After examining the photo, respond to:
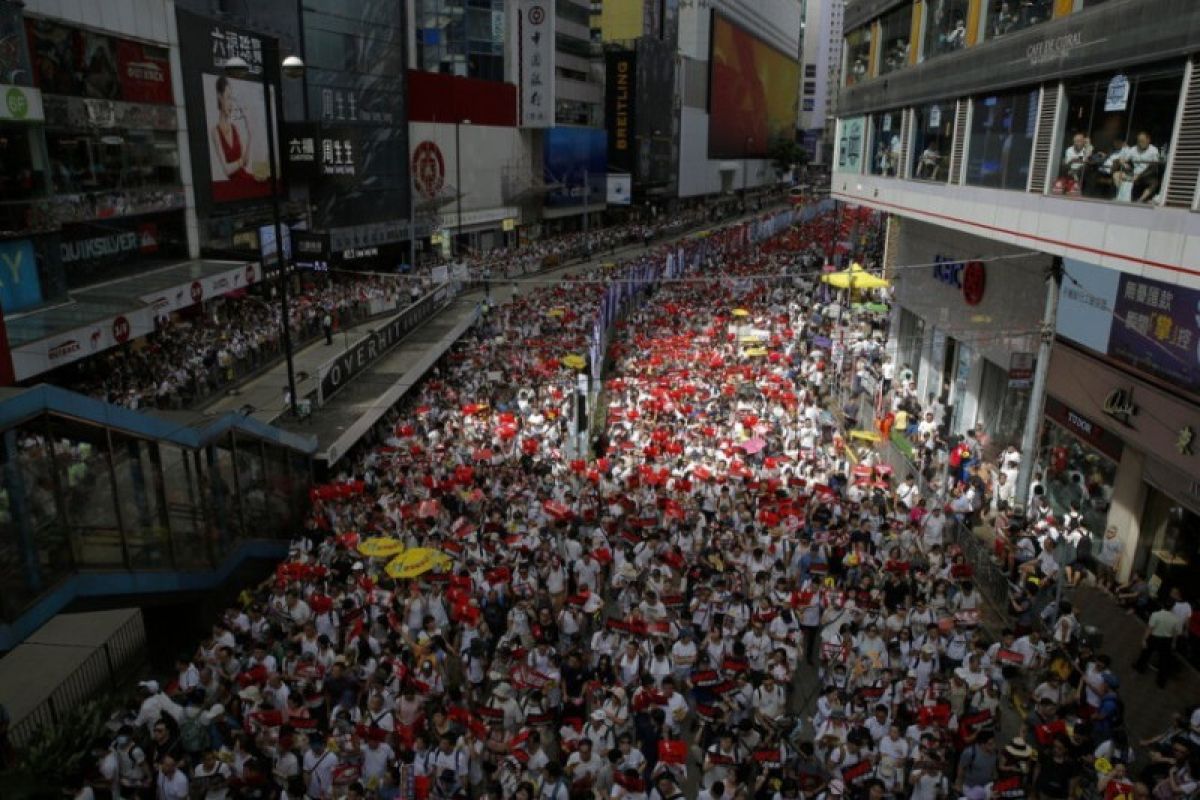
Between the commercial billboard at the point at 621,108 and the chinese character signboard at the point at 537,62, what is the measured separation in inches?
549

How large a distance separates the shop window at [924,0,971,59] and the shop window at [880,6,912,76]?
1488mm

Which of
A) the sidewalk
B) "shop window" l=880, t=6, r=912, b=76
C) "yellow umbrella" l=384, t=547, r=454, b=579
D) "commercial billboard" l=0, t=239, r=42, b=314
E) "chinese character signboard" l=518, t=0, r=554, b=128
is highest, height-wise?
"chinese character signboard" l=518, t=0, r=554, b=128

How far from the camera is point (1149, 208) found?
12766 millimetres

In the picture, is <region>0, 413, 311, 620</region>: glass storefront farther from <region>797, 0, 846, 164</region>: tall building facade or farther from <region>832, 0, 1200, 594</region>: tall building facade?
<region>797, 0, 846, 164</region>: tall building facade

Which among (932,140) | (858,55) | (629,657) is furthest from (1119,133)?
(858,55)

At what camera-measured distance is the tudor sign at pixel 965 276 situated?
818 inches

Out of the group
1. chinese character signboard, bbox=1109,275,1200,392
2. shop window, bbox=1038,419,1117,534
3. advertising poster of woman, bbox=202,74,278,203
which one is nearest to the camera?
chinese character signboard, bbox=1109,275,1200,392

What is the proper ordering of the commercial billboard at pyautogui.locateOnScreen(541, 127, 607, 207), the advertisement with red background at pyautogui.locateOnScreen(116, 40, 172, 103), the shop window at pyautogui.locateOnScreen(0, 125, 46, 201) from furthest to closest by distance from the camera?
1. the commercial billboard at pyautogui.locateOnScreen(541, 127, 607, 207)
2. the advertisement with red background at pyautogui.locateOnScreen(116, 40, 172, 103)
3. the shop window at pyautogui.locateOnScreen(0, 125, 46, 201)

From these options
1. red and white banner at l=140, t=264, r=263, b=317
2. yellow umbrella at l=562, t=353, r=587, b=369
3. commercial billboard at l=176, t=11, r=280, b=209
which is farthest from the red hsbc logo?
yellow umbrella at l=562, t=353, r=587, b=369

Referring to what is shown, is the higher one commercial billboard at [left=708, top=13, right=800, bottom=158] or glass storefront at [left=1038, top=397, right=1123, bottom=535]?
commercial billboard at [left=708, top=13, right=800, bottom=158]

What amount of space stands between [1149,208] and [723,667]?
899 centimetres

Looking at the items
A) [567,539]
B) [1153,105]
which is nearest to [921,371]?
[1153,105]

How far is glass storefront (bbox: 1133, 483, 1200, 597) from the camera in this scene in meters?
13.4

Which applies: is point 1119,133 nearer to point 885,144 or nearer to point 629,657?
point 629,657
